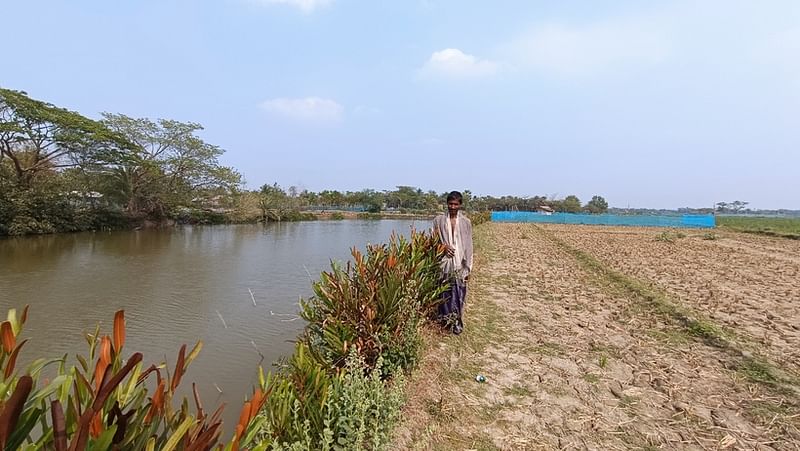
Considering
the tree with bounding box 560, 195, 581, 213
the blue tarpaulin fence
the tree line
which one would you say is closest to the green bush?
the tree line

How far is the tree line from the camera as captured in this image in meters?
20.1

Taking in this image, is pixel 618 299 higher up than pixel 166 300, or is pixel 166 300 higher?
pixel 618 299

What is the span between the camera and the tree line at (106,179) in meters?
20.1

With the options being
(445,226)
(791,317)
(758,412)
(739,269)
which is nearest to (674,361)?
(758,412)

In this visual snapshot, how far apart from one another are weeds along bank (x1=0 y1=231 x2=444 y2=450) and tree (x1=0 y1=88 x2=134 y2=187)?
22.8 m

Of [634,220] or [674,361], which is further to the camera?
[634,220]

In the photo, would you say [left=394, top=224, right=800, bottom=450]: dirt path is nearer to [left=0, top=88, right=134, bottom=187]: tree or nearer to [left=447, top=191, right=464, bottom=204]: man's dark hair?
[left=447, top=191, right=464, bottom=204]: man's dark hair

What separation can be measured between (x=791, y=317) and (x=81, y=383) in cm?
747

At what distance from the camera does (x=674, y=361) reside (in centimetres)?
380

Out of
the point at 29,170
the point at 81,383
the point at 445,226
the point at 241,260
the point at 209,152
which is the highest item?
the point at 209,152

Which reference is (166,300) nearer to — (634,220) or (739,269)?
(739,269)

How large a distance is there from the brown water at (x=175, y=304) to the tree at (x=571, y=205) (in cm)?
6491

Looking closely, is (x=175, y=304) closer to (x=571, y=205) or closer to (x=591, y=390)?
(x=591, y=390)

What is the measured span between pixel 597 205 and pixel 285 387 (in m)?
90.5
